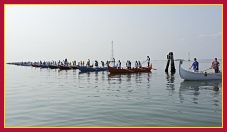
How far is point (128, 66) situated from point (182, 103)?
92.8 ft

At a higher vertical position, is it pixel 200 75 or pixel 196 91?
pixel 200 75

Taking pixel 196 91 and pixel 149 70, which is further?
pixel 149 70

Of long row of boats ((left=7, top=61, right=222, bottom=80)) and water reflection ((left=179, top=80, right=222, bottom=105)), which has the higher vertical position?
long row of boats ((left=7, top=61, right=222, bottom=80))

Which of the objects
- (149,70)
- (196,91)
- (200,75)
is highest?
(149,70)

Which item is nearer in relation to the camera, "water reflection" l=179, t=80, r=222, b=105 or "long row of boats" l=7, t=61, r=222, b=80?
"water reflection" l=179, t=80, r=222, b=105

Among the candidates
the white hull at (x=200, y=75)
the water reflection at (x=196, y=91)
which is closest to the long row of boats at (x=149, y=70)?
the white hull at (x=200, y=75)

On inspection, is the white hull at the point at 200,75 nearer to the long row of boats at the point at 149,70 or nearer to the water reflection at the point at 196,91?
the long row of boats at the point at 149,70

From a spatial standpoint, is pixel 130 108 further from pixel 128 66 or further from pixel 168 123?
pixel 128 66

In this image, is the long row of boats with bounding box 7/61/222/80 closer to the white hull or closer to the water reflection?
the white hull

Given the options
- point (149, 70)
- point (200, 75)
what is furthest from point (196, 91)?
point (149, 70)

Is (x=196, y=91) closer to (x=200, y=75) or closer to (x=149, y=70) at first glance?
(x=200, y=75)

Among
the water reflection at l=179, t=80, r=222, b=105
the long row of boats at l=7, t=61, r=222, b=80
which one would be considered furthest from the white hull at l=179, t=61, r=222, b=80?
the water reflection at l=179, t=80, r=222, b=105

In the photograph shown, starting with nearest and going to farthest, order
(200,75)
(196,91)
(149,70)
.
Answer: (196,91)
(200,75)
(149,70)

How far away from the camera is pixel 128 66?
140 feet
